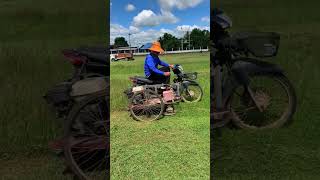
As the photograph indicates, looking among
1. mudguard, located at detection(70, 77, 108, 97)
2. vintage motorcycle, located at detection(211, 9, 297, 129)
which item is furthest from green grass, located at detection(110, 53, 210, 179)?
vintage motorcycle, located at detection(211, 9, 297, 129)

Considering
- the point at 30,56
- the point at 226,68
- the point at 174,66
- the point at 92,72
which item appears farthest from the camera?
the point at 30,56

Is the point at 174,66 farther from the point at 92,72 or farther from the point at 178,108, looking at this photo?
the point at 92,72

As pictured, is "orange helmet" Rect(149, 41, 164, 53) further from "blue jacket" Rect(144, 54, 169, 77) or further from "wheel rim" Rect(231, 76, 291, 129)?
"wheel rim" Rect(231, 76, 291, 129)

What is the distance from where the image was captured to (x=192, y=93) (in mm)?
2775

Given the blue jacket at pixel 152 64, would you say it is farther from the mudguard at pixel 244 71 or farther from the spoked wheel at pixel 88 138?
the mudguard at pixel 244 71

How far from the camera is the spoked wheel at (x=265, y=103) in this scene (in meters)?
3.40

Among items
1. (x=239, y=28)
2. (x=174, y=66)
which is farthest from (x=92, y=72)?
(x=239, y=28)

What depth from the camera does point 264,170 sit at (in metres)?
3.30

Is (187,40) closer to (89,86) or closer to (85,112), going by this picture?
(89,86)

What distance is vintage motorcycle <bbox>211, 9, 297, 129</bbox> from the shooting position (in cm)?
316

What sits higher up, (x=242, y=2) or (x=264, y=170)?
(x=242, y=2)

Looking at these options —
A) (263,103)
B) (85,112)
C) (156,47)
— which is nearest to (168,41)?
(156,47)

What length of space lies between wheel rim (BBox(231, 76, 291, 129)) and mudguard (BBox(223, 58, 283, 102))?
6 cm

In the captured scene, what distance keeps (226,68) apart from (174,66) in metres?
0.64
